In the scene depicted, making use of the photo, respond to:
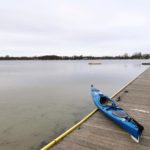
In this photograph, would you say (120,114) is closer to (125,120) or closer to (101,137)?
(125,120)

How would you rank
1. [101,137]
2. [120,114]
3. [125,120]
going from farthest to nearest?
[120,114] < [125,120] < [101,137]

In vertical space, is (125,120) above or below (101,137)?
above

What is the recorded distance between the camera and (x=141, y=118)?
5180 millimetres

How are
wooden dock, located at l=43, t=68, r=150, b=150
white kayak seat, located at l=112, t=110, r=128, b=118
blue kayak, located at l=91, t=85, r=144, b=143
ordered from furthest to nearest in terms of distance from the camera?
white kayak seat, located at l=112, t=110, r=128, b=118, blue kayak, located at l=91, t=85, r=144, b=143, wooden dock, located at l=43, t=68, r=150, b=150

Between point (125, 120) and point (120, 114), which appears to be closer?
point (125, 120)

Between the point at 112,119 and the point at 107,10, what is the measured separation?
1299 centimetres

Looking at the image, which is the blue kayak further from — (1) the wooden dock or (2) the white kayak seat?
(1) the wooden dock

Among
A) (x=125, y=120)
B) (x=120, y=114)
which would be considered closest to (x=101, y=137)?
(x=125, y=120)

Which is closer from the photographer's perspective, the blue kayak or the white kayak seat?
the blue kayak

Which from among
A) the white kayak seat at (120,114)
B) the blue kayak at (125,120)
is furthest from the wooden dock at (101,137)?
the white kayak seat at (120,114)

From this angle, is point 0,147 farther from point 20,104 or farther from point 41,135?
point 20,104

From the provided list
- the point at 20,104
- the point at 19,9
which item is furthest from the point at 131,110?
the point at 19,9

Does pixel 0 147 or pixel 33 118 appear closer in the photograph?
pixel 0 147

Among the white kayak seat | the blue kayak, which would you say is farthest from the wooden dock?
the white kayak seat
